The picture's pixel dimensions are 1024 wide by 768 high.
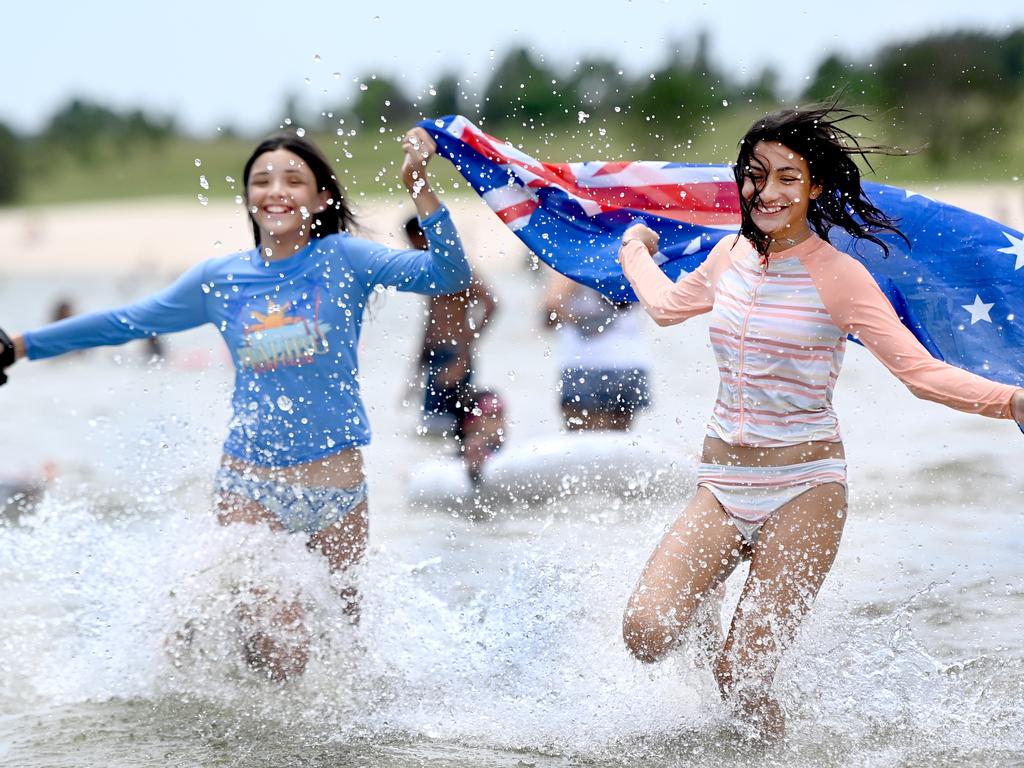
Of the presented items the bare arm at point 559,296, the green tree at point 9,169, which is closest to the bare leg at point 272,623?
the bare arm at point 559,296

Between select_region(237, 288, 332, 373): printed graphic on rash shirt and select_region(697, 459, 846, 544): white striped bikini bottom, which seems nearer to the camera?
select_region(697, 459, 846, 544): white striped bikini bottom

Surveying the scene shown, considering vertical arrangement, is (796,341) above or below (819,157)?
below

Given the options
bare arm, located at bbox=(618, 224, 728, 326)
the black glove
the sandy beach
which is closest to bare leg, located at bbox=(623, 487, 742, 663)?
bare arm, located at bbox=(618, 224, 728, 326)

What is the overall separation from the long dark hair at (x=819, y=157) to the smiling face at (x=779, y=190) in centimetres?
1

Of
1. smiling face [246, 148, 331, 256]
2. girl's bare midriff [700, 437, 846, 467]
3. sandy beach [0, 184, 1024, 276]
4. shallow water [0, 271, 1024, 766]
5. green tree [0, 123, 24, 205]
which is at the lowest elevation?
sandy beach [0, 184, 1024, 276]

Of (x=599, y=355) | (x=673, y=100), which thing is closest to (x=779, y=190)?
(x=599, y=355)

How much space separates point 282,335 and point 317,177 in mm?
636

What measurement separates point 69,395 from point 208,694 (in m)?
11.6

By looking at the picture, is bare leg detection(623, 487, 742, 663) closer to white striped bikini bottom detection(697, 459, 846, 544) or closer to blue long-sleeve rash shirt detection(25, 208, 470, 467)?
white striped bikini bottom detection(697, 459, 846, 544)

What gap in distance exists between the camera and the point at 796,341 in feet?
13.8

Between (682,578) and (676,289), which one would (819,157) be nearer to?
(676,289)

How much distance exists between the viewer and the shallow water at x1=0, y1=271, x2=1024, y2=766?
4.65 m

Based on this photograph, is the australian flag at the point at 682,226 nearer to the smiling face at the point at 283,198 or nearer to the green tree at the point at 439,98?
the green tree at the point at 439,98

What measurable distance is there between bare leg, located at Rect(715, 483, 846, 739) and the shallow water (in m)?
0.32
